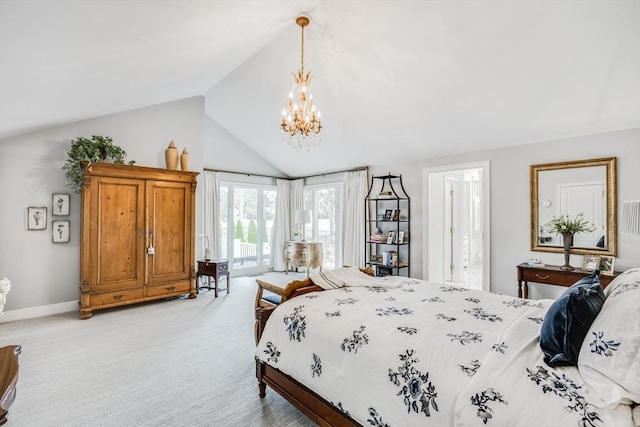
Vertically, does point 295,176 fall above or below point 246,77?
below

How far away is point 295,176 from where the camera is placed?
764 centimetres

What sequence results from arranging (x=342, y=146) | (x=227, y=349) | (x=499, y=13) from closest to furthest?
1. (x=499, y=13)
2. (x=227, y=349)
3. (x=342, y=146)

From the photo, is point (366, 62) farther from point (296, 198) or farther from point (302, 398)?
point (296, 198)

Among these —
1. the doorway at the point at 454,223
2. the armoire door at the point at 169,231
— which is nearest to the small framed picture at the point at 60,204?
the armoire door at the point at 169,231

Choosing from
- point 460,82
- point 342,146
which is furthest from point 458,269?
point 460,82

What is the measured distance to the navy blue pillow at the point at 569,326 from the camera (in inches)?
49.4

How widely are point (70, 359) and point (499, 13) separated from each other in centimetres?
491

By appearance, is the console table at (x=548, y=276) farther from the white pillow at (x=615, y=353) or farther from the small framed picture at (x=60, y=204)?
the small framed picture at (x=60, y=204)

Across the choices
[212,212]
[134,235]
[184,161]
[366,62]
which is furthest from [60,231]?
[366,62]

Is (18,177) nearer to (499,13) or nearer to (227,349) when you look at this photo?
(227,349)

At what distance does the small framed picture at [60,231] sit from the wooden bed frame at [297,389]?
3.51 m

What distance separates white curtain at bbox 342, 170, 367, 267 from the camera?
6094 millimetres

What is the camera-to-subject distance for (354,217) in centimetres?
625

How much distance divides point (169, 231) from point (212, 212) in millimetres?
1518
